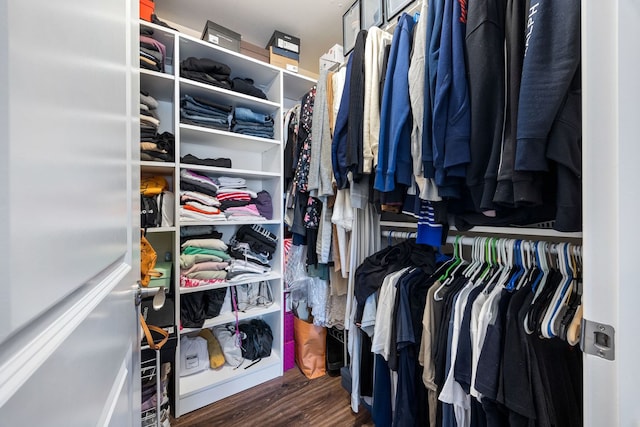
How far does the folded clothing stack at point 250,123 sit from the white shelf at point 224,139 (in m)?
0.06

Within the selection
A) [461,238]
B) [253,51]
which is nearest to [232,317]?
[461,238]

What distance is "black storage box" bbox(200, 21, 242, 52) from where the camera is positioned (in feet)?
5.22

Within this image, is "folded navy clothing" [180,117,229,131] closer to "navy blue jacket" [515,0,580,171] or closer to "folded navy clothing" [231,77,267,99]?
"folded navy clothing" [231,77,267,99]

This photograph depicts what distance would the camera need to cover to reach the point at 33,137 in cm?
22

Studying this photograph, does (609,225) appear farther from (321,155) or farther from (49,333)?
(321,155)

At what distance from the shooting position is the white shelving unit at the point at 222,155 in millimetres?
1417

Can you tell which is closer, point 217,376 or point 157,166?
point 157,166

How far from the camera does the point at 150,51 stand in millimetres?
1347

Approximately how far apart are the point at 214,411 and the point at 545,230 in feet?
6.02

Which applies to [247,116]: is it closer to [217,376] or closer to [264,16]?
[264,16]

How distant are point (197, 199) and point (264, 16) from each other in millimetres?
1365

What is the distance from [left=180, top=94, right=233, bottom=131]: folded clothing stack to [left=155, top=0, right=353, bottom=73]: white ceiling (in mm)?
635

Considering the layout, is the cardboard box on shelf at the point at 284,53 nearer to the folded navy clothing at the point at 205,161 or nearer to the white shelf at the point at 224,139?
the white shelf at the point at 224,139

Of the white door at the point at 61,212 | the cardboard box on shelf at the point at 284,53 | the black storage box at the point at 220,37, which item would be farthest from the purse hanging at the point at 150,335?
the cardboard box on shelf at the point at 284,53
